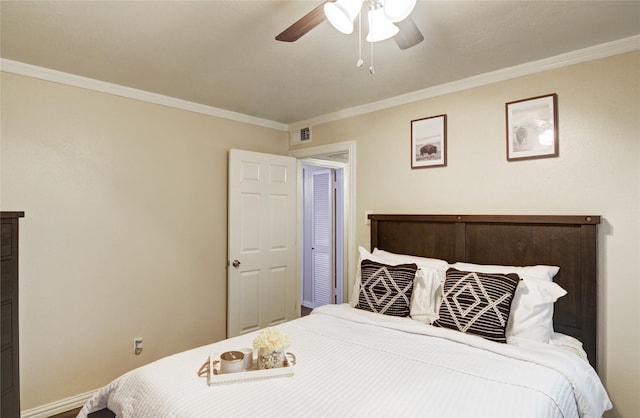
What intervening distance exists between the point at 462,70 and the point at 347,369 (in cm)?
215

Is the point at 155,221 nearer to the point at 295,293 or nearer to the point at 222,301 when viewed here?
the point at 222,301

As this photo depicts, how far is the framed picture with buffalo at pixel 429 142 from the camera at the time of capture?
2.86 meters

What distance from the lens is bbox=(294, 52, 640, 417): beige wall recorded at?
6.82ft

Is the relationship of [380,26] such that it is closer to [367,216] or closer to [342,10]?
[342,10]

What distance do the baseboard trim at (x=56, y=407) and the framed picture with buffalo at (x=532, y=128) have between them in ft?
11.7

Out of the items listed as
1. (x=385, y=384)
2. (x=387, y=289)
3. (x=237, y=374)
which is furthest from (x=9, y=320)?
(x=387, y=289)

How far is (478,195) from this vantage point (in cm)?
268

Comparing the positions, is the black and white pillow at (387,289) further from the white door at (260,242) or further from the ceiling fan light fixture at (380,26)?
the ceiling fan light fixture at (380,26)

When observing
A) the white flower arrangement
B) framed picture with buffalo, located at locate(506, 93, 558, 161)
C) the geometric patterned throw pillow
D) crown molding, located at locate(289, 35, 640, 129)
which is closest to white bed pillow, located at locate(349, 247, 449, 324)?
the geometric patterned throw pillow

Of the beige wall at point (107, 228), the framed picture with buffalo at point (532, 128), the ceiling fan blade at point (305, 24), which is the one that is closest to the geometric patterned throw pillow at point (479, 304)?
the framed picture with buffalo at point (532, 128)

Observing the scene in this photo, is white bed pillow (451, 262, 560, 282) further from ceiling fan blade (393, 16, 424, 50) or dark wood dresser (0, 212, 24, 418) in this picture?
dark wood dresser (0, 212, 24, 418)

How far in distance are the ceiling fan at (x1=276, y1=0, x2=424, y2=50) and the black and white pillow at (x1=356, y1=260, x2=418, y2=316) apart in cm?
148

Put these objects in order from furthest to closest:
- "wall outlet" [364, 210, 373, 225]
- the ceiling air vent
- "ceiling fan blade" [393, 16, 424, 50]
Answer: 1. the ceiling air vent
2. "wall outlet" [364, 210, 373, 225]
3. "ceiling fan blade" [393, 16, 424, 50]

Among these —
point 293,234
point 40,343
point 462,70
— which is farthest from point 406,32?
point 40,343
